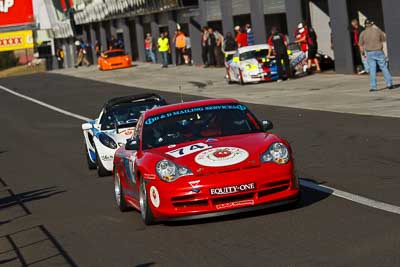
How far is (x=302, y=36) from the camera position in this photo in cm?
3550

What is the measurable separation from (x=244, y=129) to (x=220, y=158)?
114 centimetres

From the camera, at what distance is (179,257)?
29.3ft

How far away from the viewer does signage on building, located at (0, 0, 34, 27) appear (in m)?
110

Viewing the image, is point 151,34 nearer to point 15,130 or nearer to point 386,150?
point 15,130

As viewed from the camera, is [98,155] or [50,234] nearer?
[50,234]

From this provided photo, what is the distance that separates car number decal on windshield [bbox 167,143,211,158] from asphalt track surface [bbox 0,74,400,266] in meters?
0.72

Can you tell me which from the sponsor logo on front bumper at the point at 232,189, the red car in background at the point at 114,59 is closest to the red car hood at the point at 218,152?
the sponsor logo on front bumper at the point at 232,189

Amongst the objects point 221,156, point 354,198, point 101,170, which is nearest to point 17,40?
point 101,170

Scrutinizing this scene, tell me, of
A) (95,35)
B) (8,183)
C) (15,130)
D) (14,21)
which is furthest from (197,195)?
(14,21)

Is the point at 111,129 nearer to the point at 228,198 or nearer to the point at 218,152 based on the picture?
the point at 218,152

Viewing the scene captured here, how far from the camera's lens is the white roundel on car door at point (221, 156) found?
1043cm

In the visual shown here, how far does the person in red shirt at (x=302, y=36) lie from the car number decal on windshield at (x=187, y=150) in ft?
80.5

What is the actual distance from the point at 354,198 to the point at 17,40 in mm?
103084

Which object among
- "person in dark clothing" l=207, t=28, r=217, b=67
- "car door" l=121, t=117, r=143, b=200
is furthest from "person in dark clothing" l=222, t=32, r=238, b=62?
"car door" l=121, t=117, r=143, b=200
